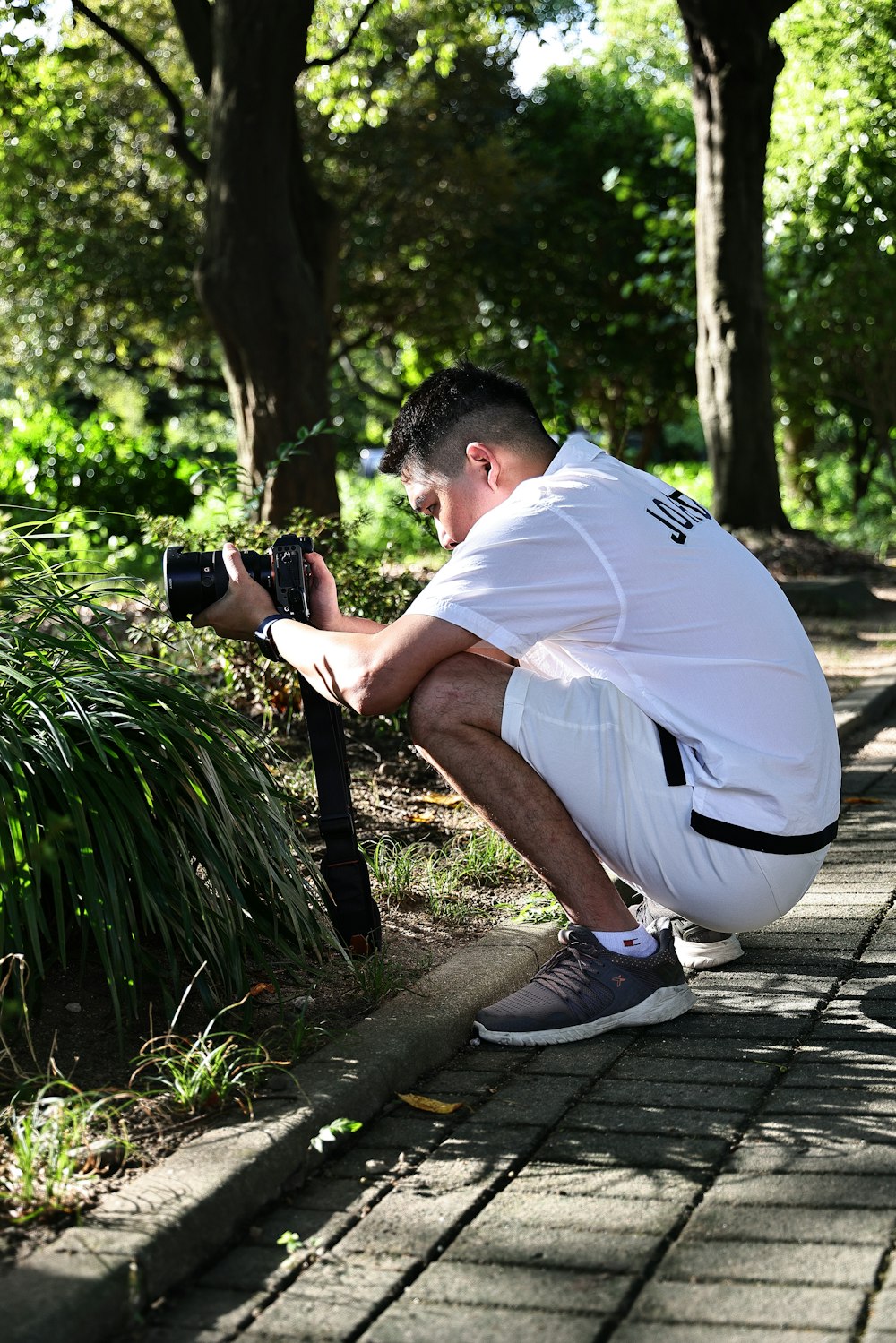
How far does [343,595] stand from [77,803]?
2556mm

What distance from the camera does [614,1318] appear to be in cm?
199

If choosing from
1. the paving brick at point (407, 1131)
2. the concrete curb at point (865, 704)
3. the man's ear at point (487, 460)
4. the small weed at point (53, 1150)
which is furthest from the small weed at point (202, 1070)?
the concrete curb at point (865, 704)

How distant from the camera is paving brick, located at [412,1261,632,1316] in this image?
2.03 metres

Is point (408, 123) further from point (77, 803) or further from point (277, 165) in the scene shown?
point (77, 803)

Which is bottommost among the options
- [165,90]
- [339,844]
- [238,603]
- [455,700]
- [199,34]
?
[339,844]

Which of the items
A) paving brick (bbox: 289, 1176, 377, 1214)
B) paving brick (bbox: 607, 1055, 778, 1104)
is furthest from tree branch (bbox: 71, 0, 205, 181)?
paving brick (bbox: 289, 1176, 377, 1214)

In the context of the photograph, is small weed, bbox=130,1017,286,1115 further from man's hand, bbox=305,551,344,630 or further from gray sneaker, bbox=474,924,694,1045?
man's hand, bbox=305,551,344,630

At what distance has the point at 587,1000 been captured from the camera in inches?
122

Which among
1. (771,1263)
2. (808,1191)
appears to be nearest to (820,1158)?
(808,1191)

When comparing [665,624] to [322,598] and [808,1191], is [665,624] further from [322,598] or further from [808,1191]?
[808,1191]

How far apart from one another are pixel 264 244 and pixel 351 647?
5243 millimetres

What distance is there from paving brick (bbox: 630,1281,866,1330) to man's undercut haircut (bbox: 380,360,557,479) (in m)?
1.94

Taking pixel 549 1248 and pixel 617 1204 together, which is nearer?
pixel 549 1248

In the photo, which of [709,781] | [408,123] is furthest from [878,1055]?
[408,123]
